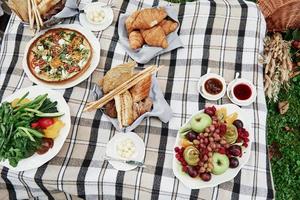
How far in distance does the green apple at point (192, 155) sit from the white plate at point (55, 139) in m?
0.59

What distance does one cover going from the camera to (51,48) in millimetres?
2354

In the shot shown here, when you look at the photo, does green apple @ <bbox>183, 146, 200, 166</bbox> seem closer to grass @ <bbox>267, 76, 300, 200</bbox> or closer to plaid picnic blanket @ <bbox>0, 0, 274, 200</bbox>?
plaid picnic blanket @ <bbox>0, 0, 274, 200</bbox>

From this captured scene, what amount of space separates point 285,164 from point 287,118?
0.34m

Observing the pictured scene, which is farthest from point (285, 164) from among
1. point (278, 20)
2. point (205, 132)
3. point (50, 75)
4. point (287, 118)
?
point (50, 75)

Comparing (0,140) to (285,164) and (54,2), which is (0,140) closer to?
(54,2)

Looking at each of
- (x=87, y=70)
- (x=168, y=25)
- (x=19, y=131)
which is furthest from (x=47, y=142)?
(x=168, y=25)

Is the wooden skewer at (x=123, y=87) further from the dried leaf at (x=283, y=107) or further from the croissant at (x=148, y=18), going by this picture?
the dried leaf at (x=283, y=107)

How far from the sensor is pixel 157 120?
2240 mm

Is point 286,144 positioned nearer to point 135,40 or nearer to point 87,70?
point 135,40

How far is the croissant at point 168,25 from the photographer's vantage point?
7.84ft

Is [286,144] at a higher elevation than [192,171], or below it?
higher

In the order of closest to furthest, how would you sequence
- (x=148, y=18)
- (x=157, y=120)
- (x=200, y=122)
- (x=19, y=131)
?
(x=19, y=131)
(x=200, y=122)
(x=157, y=120)
(x=148, y=18)

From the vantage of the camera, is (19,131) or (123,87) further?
(123,87)

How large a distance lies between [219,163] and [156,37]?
0.76 metres
